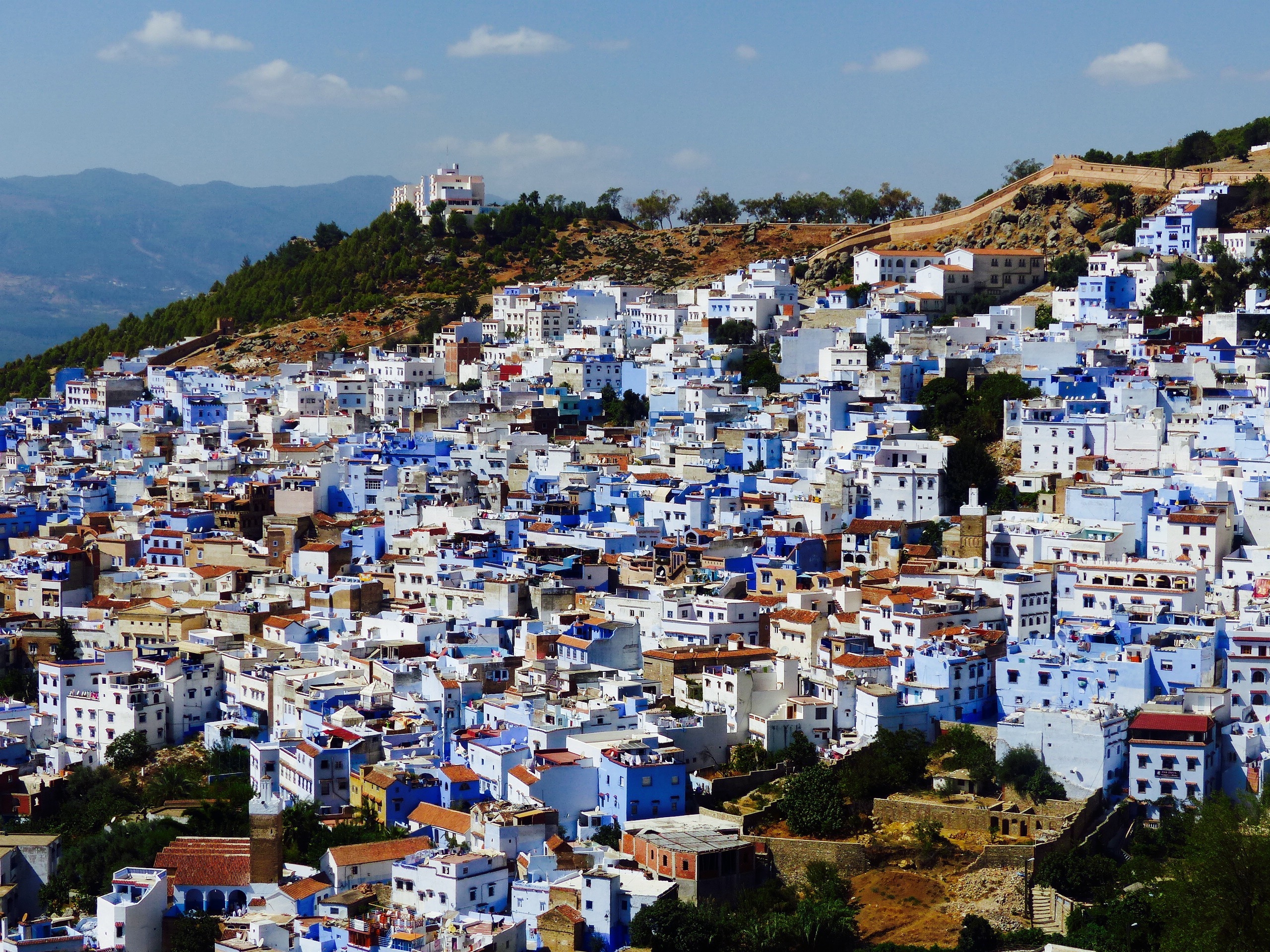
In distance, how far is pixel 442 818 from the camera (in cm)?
1838

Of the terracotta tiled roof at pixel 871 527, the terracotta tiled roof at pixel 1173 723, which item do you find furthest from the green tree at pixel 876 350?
the terracotta tiled roof at pixel 1173 723

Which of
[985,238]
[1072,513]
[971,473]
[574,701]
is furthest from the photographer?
[985,238]

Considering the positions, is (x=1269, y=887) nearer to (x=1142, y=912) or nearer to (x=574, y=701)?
(x=1142, y=912)

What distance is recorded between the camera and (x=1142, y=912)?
1611 centimetres

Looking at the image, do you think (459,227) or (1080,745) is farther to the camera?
(459,227)

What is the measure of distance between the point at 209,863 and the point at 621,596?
6.80 m

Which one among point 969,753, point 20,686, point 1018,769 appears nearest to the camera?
A: point 1018,769

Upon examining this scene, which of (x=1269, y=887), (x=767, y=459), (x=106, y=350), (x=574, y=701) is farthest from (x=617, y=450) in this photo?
(x=106, y=350)

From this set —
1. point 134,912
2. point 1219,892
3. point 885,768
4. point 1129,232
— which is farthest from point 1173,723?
point 1129,232

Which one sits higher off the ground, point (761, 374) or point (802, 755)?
point (761, 374)

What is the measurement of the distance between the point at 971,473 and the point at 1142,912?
10.6 m

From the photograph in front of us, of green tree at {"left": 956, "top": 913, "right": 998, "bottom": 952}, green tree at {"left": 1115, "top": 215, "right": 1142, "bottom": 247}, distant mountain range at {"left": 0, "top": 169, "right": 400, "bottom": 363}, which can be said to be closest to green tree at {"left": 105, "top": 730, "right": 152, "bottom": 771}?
green tree at {"left": 956, "top": 913, "right": 998, "bottom": 952}

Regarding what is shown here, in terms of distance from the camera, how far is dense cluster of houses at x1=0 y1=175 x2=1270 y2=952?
58.7ft

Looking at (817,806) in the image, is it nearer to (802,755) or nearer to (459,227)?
(802,755)
